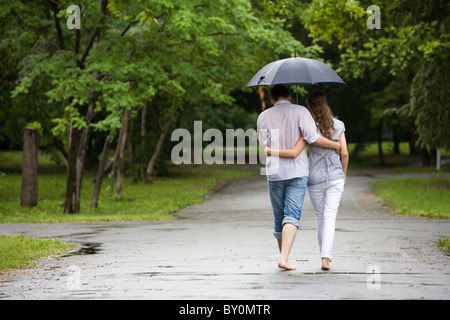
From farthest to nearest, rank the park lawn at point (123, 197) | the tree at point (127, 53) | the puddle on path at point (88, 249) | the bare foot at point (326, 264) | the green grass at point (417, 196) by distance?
1. the park lawn at point (123, 197)
2. the green grass at point (417, 196)
3. the tree at point (127, 53)
4. the puddle on path at point (88, 249)
5. the bare foot at point (326, 264)

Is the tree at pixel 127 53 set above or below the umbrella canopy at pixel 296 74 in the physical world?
above

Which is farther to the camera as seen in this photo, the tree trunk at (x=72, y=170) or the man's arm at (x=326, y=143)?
the tree trunk at (x=72, y=170)

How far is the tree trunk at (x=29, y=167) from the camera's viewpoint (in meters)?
23.0

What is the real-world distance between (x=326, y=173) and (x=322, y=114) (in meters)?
0.62

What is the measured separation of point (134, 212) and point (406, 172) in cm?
2001

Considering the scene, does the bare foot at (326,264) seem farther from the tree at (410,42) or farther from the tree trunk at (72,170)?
the tree at (410,42)

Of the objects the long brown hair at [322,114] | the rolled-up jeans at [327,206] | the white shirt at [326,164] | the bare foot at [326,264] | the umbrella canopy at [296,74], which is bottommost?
the bare foot at [326,264]

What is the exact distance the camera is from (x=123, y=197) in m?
28.1

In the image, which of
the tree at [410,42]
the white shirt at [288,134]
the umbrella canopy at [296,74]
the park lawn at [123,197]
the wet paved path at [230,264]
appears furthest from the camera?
the tree at [410,42]

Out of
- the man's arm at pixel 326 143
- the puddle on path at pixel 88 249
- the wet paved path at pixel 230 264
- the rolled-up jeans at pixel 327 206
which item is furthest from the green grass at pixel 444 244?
the puddle on path at pixel 88 249

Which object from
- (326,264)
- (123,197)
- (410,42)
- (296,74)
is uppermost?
(410,42)

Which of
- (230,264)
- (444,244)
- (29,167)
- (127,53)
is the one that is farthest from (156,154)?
(230,264)

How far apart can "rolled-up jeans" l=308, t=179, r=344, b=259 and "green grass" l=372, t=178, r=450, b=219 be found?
32.9ft

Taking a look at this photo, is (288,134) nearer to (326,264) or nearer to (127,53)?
(326,264)
